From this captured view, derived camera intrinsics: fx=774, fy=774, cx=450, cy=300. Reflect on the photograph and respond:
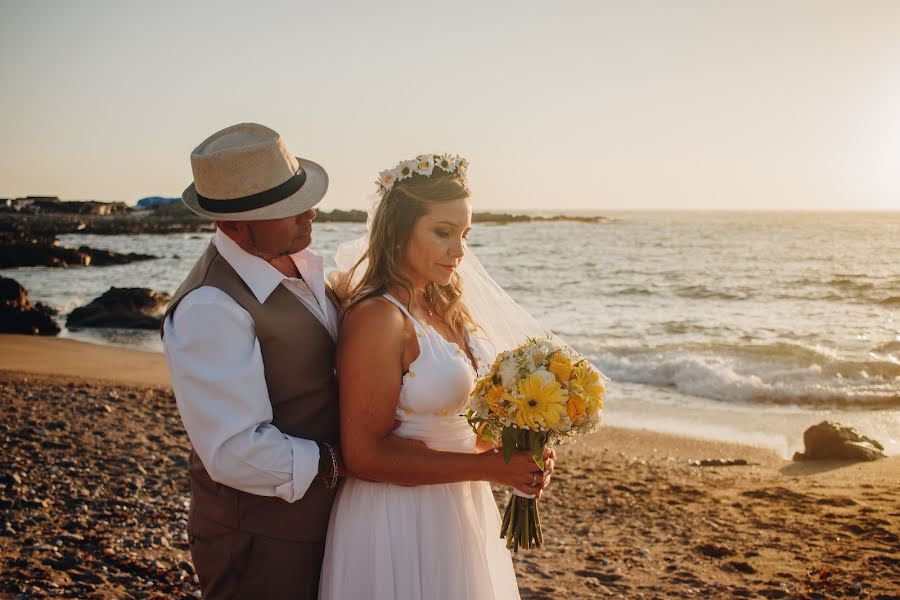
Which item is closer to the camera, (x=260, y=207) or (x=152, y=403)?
(x=260, y=207)

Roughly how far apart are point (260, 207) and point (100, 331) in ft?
59.2

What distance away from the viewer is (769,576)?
18.9ft

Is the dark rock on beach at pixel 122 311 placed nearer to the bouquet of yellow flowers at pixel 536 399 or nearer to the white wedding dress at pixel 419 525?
the white wedding dress at pixel 419 525

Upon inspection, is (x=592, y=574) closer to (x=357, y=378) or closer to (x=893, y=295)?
(x=357, y=378)

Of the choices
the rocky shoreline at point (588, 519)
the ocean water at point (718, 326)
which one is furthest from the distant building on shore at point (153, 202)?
the rocky shoreline at point (588, 519)

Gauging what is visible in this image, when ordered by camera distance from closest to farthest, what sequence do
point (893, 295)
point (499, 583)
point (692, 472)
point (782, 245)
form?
point (499, 583) → point (692, 472) → point (893, 295) → point (782, 245)

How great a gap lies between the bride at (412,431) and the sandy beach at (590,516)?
2423 millimetres

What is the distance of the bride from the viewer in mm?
2826

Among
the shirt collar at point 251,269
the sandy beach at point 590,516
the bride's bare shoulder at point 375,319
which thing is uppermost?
the shirt collar at point 251,269

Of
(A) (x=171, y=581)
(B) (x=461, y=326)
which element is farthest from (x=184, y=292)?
(A) (x=171, y=581)

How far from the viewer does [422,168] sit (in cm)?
320

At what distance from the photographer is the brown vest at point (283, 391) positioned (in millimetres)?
2709

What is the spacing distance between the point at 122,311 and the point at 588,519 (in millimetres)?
16241

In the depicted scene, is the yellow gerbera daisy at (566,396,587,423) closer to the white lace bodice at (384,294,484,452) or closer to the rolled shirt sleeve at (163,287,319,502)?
the white lace bodice at (384,294,484,452)
